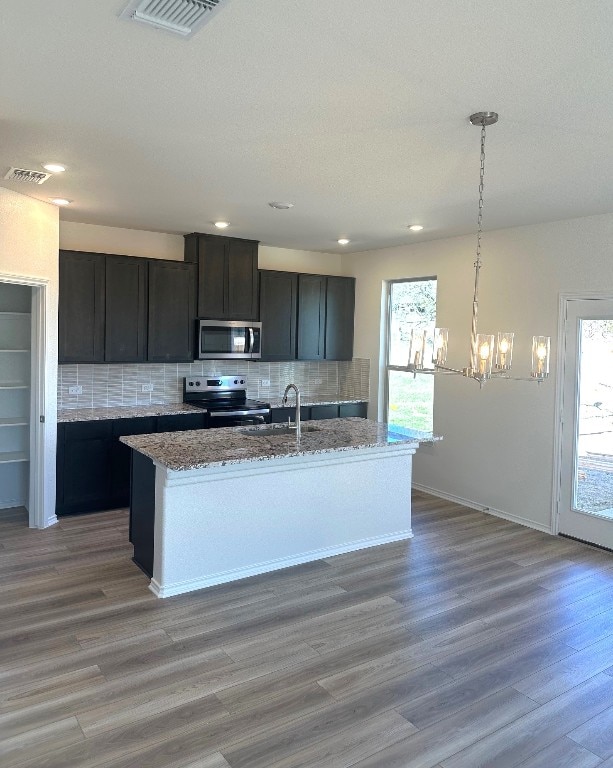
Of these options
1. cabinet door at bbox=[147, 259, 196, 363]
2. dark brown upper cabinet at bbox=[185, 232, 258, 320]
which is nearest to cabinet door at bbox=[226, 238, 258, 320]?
dark brown upper cabinet at bbox=[185, 232, 258, 320]

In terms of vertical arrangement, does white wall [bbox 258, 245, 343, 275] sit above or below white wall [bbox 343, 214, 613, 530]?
above

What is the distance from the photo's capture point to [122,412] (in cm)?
566

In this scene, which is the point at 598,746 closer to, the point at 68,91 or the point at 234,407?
the point at 68,91

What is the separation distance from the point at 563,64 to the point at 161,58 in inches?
58.9

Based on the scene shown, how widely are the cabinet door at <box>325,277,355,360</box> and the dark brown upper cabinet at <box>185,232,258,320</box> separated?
1.08 m

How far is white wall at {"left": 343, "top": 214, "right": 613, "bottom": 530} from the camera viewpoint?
198 inches

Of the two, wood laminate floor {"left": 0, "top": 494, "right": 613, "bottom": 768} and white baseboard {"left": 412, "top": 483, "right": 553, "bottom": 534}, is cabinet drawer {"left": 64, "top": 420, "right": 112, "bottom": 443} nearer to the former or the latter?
wood laminate floor {"left": 0, "top": 494, "right": 613, "bottom": 768}

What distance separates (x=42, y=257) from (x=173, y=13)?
11.1 ft

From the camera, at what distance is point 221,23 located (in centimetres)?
201

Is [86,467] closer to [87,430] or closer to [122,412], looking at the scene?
[87,430]

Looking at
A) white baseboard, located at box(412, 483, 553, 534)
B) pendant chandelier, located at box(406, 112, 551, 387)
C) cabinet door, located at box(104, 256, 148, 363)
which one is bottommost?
white baseboard, located at box(412, 483, 553, 534)

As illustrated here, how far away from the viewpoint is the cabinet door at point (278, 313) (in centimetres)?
668

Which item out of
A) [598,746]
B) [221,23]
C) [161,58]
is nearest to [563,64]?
[221,23]

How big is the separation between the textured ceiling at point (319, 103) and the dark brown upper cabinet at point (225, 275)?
1500 millimetres
